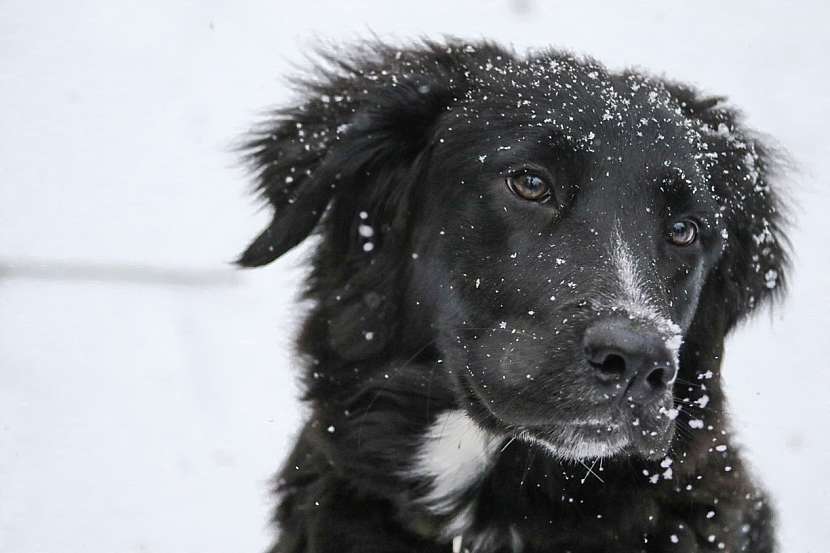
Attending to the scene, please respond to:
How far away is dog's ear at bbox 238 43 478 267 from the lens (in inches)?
136

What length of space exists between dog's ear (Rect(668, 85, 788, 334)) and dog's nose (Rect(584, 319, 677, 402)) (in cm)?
97

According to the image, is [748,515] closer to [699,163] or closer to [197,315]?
[699,163]

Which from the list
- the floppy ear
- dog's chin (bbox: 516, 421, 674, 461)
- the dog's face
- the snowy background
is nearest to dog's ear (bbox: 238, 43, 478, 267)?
the floppy ear

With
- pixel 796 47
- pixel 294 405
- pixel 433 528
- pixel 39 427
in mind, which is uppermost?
pixel 796 47

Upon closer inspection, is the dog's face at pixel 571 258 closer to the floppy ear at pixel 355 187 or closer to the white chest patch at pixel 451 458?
the floppy ear at pixel 355 187

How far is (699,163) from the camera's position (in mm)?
3426

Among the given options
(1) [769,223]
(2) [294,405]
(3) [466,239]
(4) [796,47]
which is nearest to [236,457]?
(2) [294,405]

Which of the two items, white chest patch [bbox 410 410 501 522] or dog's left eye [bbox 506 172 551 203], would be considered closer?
dog's left eye [bbox 506 172 551 203]

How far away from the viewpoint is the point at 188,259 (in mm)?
6488

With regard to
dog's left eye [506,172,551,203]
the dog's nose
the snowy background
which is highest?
dog's left eye [506,172,551,203]

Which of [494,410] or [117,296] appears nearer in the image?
[494,410]

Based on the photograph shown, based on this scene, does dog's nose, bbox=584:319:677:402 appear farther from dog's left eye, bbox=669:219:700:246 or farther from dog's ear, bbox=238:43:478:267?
dog's ear, bbox=238:43:478:267

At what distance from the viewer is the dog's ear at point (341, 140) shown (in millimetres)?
3445

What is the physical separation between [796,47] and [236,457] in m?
6.64
